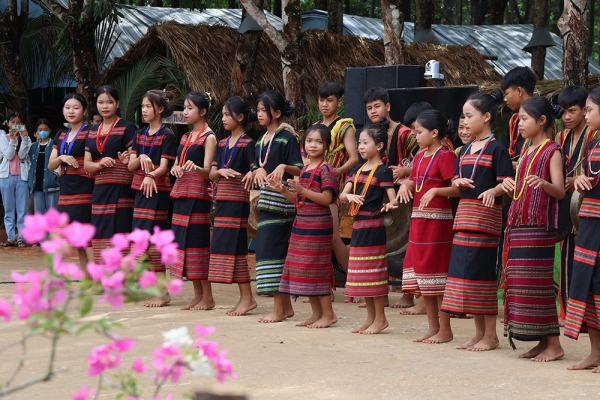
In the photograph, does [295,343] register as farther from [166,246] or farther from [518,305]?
[166,246]

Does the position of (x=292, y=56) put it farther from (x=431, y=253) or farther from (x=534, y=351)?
(x=534, y=351)

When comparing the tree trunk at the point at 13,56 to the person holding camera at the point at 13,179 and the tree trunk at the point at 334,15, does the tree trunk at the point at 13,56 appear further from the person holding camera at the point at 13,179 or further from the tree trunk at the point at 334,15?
the tree trunk at the point at 334,15

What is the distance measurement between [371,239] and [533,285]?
1.27m

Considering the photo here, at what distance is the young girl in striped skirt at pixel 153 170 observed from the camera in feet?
22.0

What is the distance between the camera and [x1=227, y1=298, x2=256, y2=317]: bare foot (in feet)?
20.6

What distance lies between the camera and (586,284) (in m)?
4.40

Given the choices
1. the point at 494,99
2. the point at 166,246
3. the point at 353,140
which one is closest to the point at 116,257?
the point at 166,246

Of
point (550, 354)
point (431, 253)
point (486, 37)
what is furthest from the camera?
point (486, 37)

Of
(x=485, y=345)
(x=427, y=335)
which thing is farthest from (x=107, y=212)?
(x=485, y=345)

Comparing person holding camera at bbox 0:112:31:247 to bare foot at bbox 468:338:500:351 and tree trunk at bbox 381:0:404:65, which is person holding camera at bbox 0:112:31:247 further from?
bare foot at bbox 468:338:500:351

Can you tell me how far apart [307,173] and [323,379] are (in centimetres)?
206

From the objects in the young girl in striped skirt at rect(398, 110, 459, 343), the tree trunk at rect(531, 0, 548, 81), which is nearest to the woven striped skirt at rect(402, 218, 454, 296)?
the young girl in striped skirt at rect(398, 110, 459, 343)

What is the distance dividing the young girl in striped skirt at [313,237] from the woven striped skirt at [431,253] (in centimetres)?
70

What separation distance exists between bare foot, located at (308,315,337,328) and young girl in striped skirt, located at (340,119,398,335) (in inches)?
10.3
